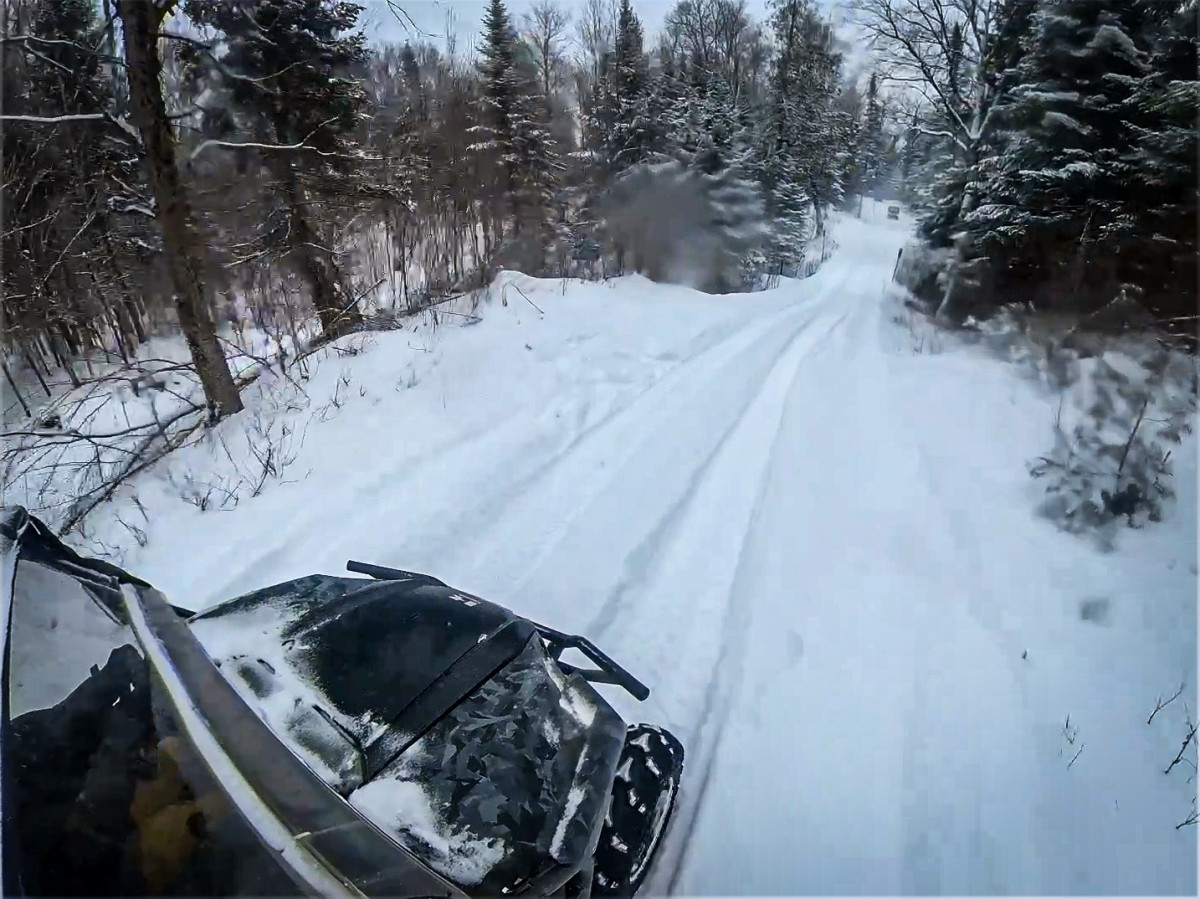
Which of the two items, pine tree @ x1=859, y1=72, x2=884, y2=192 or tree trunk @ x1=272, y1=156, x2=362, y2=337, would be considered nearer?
tree trunk @ x1=272, y1=156, x2=362, y2=337

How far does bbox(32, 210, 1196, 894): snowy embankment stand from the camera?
233cm

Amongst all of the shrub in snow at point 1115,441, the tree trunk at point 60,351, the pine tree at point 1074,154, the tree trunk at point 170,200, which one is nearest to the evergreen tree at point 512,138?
the tree trunk at point 60,351

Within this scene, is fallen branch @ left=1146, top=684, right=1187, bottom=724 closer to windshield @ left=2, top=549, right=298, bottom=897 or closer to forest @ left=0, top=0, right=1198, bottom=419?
windshield @ left=2, top=549, right=298, bottom=897

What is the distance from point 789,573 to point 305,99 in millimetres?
13122

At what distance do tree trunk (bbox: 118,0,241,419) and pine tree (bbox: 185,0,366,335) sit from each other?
16.1 ft

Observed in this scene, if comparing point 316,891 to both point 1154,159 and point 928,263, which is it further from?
point 928,263

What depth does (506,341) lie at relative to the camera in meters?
7.83

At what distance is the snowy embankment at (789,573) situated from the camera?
2.33 metres

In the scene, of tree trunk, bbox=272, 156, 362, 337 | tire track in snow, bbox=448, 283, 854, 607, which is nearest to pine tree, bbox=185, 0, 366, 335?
tree trunk, bbox=272, 156, 362, 337

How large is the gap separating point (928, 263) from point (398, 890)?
16879 mm

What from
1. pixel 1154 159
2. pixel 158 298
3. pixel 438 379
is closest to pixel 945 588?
pixel 438 379

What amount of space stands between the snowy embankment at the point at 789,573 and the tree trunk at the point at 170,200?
22.2 inches

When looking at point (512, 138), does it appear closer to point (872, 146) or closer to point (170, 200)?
point (170, 200)

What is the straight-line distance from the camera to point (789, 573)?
382 cm
